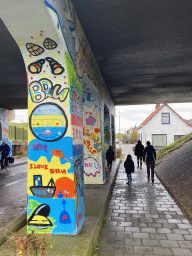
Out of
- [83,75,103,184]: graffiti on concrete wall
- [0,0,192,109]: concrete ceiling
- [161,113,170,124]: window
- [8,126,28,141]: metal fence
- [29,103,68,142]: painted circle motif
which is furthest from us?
[161,113,170,124]: window

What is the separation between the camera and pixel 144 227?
5270mm

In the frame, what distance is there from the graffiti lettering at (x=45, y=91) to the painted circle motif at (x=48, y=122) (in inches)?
6.0

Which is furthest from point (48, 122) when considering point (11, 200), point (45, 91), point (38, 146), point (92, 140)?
point (92, 140)

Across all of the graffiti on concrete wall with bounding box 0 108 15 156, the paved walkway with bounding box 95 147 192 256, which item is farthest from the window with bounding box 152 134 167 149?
the paved walkway with bounding box 95 147 192 256

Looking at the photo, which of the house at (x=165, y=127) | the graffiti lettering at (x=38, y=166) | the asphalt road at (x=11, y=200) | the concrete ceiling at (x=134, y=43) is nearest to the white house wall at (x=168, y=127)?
the house at (x=165, y=127)

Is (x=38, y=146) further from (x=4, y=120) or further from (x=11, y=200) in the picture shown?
(x=4, y=120)

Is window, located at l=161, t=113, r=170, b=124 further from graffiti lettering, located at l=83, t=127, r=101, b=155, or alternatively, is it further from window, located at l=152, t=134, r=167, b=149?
graffiti lettering, located at l=83, t=127, r=101, b=155

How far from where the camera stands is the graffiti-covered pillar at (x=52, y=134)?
4.17 m

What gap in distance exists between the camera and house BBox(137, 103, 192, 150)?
98.2ft

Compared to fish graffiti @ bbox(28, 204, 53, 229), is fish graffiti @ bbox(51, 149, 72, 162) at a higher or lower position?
higher

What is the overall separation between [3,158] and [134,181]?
8584 mm

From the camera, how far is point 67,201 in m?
4.20

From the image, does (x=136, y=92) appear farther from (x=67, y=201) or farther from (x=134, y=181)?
(x=67, y=201)

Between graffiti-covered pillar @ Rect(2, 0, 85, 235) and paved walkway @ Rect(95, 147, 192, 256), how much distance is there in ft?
3.13
